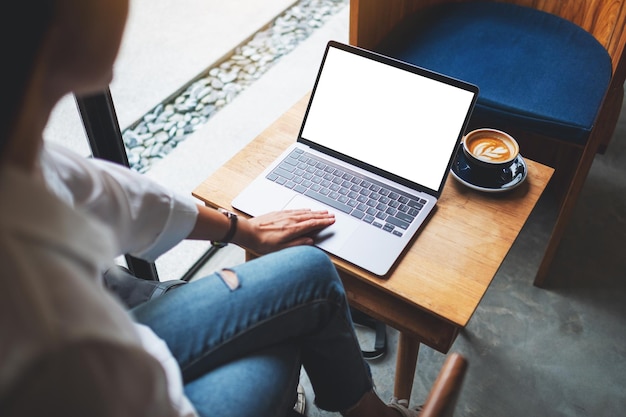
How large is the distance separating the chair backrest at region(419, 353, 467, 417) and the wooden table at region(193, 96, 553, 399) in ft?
1.15

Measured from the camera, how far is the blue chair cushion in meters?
1.42

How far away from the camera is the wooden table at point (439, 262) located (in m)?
1.03

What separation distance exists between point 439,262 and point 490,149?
0.28 m

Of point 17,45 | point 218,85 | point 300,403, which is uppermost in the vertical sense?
point 17,45

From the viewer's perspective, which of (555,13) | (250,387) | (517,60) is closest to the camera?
(250,387)

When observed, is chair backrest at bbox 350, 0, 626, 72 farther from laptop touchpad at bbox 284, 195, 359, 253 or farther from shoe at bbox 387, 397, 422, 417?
shoe at bbox 387, 397, 422, 417

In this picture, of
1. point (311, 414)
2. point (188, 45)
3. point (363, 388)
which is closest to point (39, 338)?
point (363, 388)

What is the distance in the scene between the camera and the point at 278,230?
3.55ft

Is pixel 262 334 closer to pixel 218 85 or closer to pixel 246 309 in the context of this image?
pixel 246 309

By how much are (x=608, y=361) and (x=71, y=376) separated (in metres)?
1.36

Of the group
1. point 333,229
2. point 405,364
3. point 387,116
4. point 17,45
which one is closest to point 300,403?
point 405,364

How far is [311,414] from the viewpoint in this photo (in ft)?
4.62

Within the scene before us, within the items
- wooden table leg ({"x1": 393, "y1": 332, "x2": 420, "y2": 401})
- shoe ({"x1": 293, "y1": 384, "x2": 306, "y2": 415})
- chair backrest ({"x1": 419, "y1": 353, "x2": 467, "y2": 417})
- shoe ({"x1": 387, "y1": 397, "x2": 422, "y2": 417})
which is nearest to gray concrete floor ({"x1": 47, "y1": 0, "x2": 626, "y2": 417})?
shoe ({"x1": 293, "y1": 384, "x2": 306, "y2": 415})

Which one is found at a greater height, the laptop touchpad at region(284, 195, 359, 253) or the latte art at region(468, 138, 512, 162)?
the latte art at region(468, 138, 512, 162)
